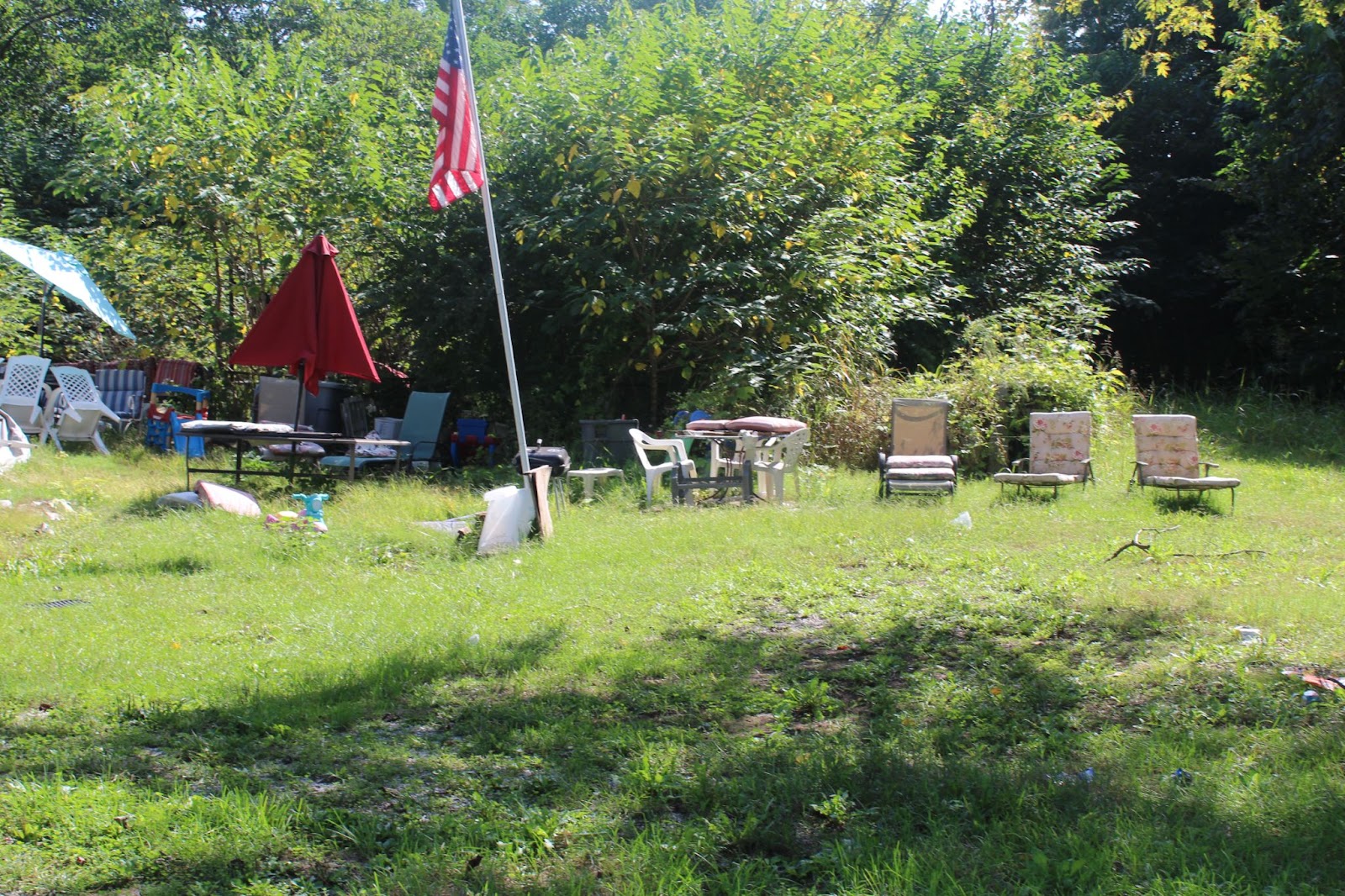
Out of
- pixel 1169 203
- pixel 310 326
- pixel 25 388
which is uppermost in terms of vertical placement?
pixel 1169 203

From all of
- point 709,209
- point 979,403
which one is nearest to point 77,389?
point 709,209

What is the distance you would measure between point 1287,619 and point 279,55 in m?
15.6

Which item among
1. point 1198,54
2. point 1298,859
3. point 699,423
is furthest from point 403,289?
point 1198,54

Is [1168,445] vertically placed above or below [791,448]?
above

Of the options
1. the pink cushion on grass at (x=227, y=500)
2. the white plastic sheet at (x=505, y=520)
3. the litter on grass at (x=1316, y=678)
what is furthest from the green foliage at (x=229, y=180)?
the litter on grass at (x=1316, y=678)

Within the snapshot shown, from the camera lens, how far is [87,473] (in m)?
11.1

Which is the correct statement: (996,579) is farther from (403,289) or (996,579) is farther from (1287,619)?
(403,289)

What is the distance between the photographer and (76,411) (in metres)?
13.2

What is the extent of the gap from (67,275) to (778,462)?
10.1 meters

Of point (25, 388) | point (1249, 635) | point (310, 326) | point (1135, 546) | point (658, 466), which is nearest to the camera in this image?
point (1249, 635)

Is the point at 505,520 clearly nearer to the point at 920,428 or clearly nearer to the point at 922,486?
the point at 922,486

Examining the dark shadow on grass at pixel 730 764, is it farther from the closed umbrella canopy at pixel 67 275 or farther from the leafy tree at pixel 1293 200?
the leafy tree at pixel 1293 200

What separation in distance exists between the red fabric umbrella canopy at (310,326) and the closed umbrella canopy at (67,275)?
5.34 m

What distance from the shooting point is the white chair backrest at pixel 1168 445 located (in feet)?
31.1
